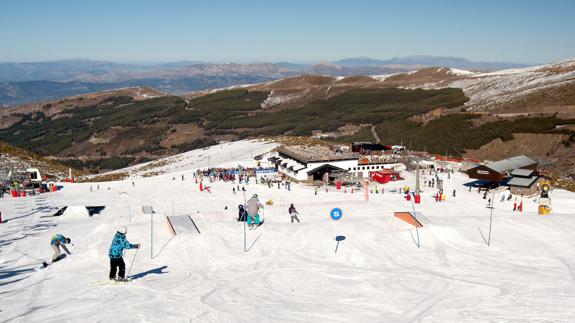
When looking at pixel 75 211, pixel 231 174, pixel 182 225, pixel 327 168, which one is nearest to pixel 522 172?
pixel 327 168

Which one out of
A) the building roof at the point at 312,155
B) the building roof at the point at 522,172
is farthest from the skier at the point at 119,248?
the building roof at the point at 522,172

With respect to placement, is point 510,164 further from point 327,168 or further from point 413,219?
point 413,219

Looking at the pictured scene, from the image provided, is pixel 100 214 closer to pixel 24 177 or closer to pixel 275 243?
pixel 275 243

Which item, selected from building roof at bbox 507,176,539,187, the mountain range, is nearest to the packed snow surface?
building roof at bbox 507,176,539,187

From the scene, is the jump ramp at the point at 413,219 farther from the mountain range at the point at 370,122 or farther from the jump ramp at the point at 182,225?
the mountain range at the point at 370,122

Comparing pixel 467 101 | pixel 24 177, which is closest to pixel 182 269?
pixel 24 177
